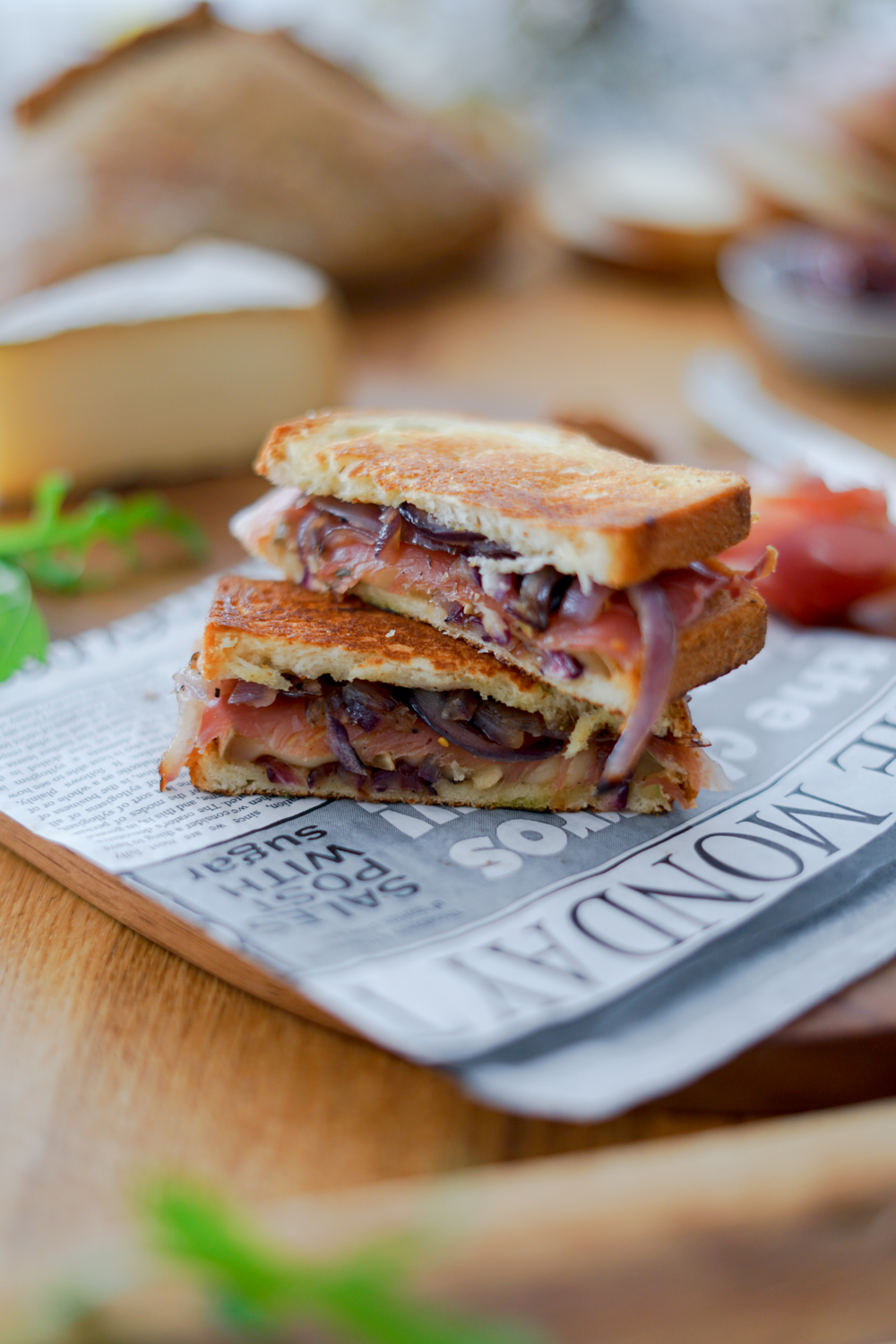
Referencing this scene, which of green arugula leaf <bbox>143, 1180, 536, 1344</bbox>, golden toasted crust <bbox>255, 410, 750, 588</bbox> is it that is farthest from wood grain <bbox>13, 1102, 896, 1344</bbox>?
golden toasted crust <bbox>255, 410, 750, 588</bbox>

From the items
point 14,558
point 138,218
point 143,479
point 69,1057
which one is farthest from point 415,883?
point 138,218

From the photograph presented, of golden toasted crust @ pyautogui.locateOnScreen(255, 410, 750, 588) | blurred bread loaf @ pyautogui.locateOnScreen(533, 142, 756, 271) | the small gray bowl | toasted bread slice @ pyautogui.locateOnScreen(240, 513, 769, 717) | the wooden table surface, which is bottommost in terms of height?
the wooden table surface

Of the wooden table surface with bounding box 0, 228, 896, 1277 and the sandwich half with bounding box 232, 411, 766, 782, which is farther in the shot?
the sandwich half with bounding box 232, 411, 766, 782

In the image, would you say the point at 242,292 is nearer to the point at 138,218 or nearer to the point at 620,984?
the point at 138,218

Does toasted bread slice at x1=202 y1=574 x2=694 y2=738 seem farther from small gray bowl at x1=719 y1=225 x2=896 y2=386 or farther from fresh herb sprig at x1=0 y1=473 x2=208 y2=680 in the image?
small gray bowl at x1=719 y1=225 x2=896 y2=386

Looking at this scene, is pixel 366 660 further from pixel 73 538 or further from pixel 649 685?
pixel 73 538

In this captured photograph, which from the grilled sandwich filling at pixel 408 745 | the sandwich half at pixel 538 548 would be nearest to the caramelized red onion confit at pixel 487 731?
the grilled sandwich filling at pixel 408 745
